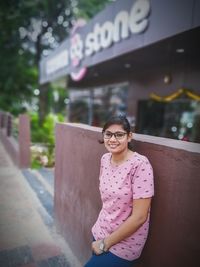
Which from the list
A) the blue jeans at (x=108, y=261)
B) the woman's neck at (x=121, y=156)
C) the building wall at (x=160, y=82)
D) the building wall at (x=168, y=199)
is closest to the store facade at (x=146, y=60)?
the building wall at (x=160, y=82)

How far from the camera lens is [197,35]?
5.62 meters

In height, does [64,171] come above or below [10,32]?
below

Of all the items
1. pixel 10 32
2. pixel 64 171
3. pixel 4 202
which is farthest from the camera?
pixel 10 32

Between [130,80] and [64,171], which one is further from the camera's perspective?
[130,80]

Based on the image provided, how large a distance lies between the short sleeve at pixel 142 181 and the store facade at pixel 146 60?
159 cm

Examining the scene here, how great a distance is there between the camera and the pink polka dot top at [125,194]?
170 centimetres

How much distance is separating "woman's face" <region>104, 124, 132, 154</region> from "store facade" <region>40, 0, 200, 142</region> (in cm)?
152

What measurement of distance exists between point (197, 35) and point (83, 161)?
4356 mm

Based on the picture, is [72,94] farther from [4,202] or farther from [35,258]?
[35,258]

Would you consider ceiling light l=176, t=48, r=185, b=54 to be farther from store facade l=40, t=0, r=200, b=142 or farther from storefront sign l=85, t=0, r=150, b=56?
storefront sign l=85, t=0, r=150, b=56

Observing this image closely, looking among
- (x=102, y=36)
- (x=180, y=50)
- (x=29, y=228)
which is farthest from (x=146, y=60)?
(x=29, y=228)

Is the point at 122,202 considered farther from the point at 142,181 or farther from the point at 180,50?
the point at 180,50

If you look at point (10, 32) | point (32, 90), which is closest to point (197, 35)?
point (10, 32)

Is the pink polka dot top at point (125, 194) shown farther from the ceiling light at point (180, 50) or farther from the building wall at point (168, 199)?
the ceiling light at point (180, 50)
